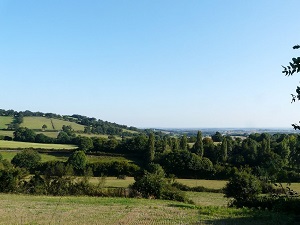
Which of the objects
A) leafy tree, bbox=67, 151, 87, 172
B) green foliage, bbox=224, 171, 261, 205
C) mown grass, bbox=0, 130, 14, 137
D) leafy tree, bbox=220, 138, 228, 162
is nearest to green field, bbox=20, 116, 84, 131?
mown grass, bbox=0, 130, 14, 137

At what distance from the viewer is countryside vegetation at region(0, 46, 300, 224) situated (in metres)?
15.1

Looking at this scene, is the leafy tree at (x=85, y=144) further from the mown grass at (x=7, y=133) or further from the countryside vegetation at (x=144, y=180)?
the mown grass at (x=7, y=133)

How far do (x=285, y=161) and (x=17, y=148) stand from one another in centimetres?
8668

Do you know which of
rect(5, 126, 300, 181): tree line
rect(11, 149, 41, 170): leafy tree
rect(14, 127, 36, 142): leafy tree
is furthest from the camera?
rect(14, 127, 36, 142): leafy tree

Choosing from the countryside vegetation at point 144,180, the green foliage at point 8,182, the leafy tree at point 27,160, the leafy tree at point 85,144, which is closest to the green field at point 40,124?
the countryside vegetation at point 144,180

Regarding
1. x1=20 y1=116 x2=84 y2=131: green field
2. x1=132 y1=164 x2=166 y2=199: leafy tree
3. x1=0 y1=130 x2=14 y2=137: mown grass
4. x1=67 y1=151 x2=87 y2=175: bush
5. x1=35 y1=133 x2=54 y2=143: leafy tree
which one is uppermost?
x1=20 y1=116 x2=84 y2=131: green field

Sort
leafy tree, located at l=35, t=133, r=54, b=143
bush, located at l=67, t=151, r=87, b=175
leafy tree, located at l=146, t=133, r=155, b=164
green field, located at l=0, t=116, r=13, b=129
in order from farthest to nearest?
green field, located at l=0, t=116, r=13, b=129
leafy tree, located at l=35, t=133, r=54, b=143
leafy tree, located at l=146, t=133, r=155, b=164
bush, located at l=67, t=151, r=87, b=175

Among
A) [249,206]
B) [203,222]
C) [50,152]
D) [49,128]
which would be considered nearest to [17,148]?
[50,152]

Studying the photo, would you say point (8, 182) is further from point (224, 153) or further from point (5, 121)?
point (5, 121)

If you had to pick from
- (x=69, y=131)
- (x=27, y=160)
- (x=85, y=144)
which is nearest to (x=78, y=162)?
(x=27, y=160)

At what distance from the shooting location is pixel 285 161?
348 centimetres

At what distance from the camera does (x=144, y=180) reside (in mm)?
37000

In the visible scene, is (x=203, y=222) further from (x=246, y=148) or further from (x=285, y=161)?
(x=246, y=148)

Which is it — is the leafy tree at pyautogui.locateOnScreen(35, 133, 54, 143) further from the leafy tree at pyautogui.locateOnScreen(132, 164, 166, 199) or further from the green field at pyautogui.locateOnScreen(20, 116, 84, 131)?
the leafy tree at pyautogui.locateOnScreen(132, 164, 166, 199)
